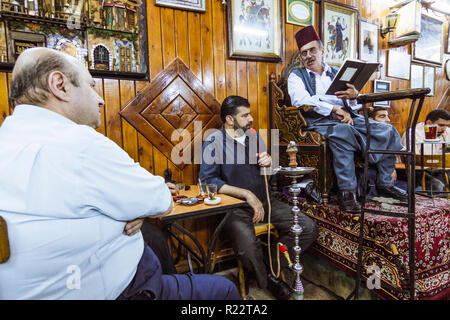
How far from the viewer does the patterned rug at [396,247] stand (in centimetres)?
173

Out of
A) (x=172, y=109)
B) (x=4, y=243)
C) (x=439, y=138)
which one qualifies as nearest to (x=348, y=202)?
(x=439, y=138)

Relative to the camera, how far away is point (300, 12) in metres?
2.96

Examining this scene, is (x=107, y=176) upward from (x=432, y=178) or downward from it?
upward

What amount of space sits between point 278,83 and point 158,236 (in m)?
2.06

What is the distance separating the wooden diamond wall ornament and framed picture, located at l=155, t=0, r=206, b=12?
481mm

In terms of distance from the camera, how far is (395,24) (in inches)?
142

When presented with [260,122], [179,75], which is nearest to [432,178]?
[260,122]

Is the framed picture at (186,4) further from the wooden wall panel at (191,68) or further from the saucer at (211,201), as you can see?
the saucer at (211,201)

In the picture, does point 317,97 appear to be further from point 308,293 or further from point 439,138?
point 308,293

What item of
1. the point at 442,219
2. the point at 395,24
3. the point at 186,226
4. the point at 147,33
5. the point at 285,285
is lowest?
the point at 285,285

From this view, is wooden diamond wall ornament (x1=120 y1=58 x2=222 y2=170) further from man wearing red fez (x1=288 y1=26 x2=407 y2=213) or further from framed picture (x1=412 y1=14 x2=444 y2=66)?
framed picture (x1=412 y1=14 x2=444 y2=66)

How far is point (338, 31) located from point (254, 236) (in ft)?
9.54

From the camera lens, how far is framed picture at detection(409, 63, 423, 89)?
412 cm

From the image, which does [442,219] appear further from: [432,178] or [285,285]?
[285,285]
